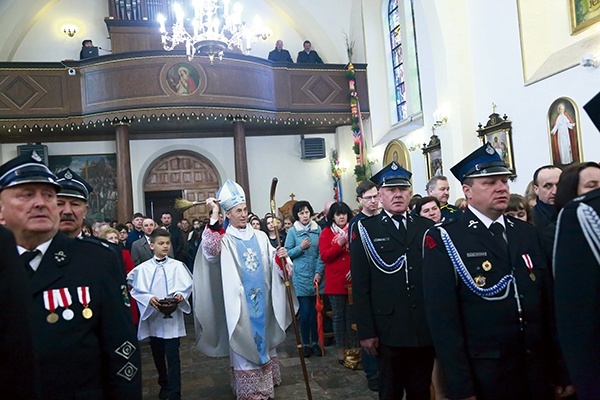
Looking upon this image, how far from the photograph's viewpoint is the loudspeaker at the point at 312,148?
16297 mm

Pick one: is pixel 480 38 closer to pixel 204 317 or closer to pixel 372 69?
pixel 372 69

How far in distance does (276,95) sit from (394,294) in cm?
1163

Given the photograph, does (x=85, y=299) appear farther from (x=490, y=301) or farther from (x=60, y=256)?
(x=490, y=301)

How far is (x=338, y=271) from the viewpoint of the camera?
5852 mm

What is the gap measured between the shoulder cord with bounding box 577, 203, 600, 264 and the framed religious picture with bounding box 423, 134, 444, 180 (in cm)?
1019

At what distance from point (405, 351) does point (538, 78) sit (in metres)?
7.03

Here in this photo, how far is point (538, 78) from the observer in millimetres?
8906

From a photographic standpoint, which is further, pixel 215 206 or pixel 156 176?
pixel 156 176

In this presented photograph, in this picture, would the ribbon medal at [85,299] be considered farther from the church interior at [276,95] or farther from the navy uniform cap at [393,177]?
the church interior at [276,95]

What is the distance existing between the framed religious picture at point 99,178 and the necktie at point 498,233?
546 inches

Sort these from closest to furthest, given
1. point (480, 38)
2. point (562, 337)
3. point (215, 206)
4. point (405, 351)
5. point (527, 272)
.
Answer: point (562, 337), point (527, 272), point (405, 351), point (215, 206), point (480, 38)

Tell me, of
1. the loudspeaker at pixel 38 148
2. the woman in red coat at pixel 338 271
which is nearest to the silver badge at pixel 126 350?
the woman in red coat at pixel 338 271

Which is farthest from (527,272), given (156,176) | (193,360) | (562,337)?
(156,176)

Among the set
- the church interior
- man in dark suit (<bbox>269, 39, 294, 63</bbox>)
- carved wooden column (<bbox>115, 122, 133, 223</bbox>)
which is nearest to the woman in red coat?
the church interior
